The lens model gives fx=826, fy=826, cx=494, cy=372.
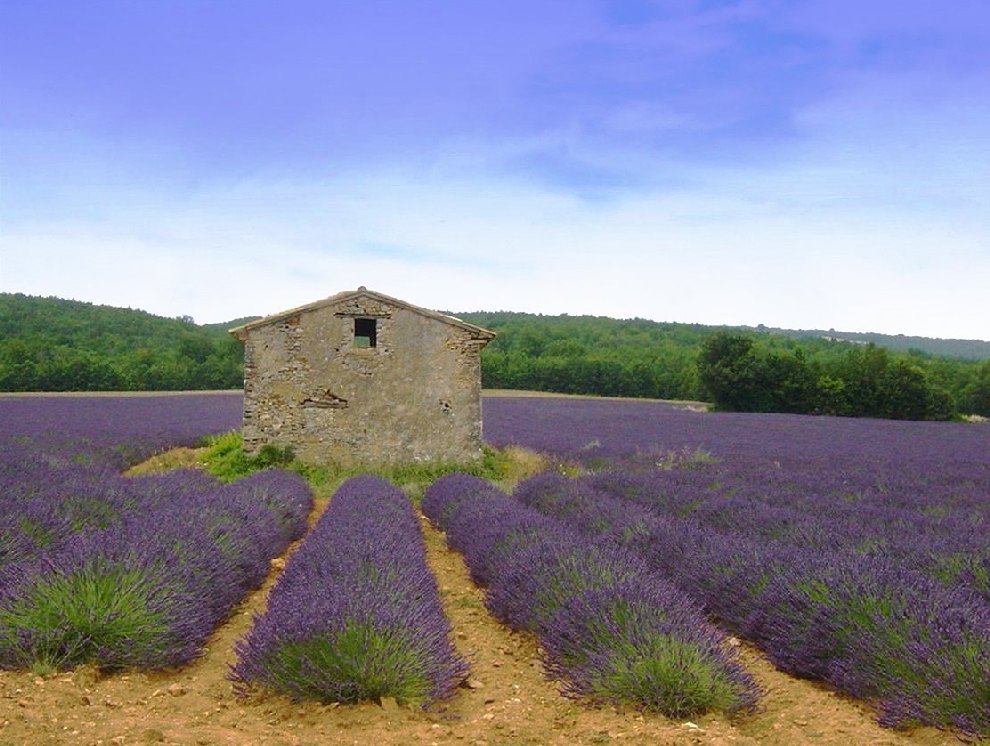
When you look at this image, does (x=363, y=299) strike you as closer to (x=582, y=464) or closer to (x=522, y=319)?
(x=582, y=464)

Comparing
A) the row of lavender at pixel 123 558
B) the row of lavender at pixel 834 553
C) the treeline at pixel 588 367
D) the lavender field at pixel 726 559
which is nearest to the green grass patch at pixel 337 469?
the row of lavender at pixel 834 553

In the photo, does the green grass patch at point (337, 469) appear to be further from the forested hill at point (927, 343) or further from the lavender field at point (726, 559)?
the forested hill at point (927, 343)

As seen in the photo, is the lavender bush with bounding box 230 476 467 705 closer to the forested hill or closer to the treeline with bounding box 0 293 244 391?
the treeline with bounding box 0 293 244 391

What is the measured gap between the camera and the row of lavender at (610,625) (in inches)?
127

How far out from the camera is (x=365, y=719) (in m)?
3.01

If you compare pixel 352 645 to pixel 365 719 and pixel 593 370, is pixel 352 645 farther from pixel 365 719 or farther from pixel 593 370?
pixel 593 370

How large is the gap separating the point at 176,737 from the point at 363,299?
457 inches

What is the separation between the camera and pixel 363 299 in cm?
1399

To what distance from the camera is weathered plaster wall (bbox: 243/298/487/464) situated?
13.6 metres

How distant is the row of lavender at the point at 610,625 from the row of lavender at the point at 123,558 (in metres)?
1.72

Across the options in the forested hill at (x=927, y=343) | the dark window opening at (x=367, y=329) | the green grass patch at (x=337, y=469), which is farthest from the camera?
the forested hill at (x=927, y=343)

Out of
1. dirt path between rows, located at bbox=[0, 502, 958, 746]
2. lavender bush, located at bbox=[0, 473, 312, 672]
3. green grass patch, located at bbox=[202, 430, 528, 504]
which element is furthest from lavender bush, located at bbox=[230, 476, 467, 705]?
green grass patch, located at bbox=[202, 430, 528, 504]

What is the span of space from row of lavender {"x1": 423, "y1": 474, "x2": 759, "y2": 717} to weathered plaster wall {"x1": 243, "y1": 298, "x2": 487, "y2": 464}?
311 inches

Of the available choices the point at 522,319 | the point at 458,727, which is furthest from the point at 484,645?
the point at 522,319
